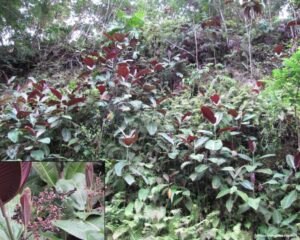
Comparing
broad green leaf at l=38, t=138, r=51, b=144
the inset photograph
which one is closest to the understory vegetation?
broad green leaf at l=38, t=138, r=51, b=144

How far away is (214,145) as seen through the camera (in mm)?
3148

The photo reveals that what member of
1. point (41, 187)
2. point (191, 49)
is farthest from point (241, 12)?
point (41, 187)

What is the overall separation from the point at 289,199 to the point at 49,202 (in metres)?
2.15

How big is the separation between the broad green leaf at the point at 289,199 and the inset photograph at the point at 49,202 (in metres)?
1.89

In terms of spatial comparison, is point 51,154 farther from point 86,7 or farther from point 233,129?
point 86,7

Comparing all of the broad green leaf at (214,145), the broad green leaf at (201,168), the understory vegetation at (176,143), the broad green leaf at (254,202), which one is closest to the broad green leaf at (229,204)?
the understory vegetation at (176,143)

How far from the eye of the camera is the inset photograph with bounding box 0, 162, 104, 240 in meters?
1.16

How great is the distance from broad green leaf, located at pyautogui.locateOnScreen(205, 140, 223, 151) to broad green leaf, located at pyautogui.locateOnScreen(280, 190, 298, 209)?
2.02ft

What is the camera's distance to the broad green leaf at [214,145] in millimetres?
3119

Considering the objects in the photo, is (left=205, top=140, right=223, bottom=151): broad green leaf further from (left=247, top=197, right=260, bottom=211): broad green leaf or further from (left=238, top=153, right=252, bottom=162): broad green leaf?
(left=247, top=197, right=260, bottom=211): broad green leaf

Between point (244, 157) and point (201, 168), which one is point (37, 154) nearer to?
point (201, 168)

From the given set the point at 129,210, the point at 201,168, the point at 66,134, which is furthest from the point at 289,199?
the point at 66,134

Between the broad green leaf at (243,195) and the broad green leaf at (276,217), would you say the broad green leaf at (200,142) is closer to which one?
the broad green leaf at (243,195)

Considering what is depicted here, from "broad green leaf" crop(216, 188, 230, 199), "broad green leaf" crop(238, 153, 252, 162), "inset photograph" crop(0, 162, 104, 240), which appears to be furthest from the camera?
"broad green leaf" crop(238, 153, 252, 162)
